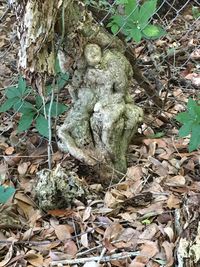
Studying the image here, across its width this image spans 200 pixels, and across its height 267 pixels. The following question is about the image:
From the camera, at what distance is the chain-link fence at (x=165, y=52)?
2404 mm

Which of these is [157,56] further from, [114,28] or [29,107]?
[29,107]

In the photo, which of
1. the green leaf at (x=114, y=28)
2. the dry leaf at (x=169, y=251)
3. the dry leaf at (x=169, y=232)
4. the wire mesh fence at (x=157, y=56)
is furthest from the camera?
the wire mesh fence at (x=157, y=56)

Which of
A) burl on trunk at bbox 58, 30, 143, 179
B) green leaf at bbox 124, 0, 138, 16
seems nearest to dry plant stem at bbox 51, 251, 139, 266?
burl on trunk at bbox 58, 30, 143, 179

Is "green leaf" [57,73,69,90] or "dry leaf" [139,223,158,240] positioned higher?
"green leaf" [57,73,69,90]

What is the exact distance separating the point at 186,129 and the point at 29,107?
61cm

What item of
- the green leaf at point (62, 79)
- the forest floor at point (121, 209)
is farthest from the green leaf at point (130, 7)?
the forest floor at point (121, 209)

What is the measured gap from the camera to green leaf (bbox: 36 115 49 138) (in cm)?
224

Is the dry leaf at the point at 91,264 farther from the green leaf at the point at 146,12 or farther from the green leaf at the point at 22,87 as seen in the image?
the green leaf at the point at 146,12

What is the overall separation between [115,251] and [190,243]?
0.26 meters

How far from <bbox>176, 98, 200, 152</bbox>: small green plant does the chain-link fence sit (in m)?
0.38

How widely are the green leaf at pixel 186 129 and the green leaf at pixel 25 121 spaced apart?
570 millimetres

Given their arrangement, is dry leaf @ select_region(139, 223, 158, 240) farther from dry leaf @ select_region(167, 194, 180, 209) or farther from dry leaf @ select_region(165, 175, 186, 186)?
dry leaf @ select_region(165, 175, 186, 186)

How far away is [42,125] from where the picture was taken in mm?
2260

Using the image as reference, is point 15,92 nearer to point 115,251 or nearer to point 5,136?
point 5,136
